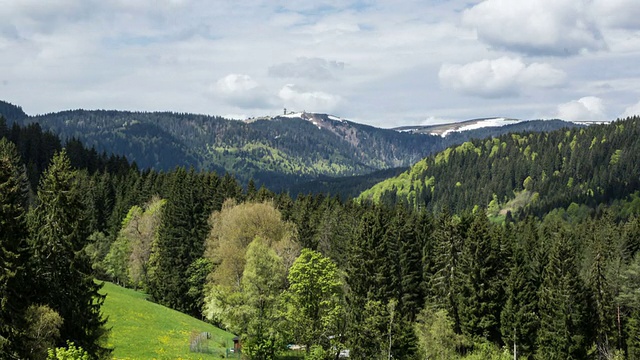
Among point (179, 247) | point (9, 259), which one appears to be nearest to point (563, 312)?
point (179, 247)

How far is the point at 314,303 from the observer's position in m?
59.9

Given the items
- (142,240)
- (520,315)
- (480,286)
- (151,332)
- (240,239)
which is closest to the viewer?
(151,332)

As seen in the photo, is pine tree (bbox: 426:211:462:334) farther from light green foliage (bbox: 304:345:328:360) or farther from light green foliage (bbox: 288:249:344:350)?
light green foliage (bbox: 304:345:328:360)

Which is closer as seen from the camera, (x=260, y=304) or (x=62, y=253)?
(x=62, y=253)

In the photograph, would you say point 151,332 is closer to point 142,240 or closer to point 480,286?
point 142,240

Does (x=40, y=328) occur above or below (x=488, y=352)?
above

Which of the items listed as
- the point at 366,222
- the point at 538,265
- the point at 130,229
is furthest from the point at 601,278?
the point at 130,229

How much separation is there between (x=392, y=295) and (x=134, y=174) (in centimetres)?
8968

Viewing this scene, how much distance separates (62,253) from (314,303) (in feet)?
100

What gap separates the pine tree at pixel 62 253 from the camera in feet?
117

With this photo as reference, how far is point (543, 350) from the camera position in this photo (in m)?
66.0

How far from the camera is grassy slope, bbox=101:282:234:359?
162 ft

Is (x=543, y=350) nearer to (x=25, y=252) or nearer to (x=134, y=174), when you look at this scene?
(x=25, y=252)

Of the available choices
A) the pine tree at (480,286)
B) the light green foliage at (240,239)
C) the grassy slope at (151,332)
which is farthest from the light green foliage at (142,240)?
the pine tree at (480,286)
